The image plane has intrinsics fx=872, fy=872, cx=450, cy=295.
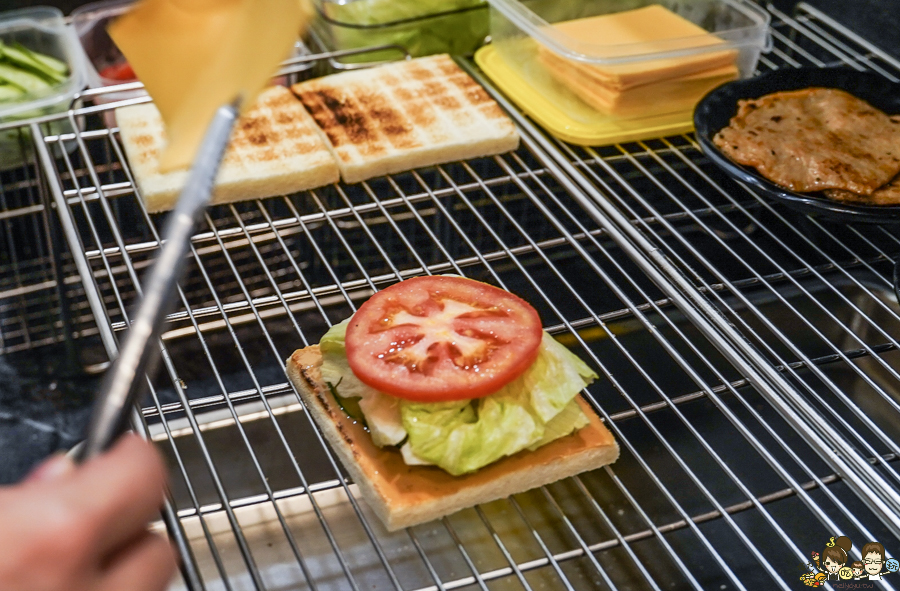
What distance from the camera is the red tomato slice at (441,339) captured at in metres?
1.18

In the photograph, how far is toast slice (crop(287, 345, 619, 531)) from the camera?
1174 mm

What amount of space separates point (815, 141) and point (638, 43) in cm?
45

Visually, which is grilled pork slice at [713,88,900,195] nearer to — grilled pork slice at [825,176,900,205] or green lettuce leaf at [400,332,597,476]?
grilled pork slice at [825,176,900,205]

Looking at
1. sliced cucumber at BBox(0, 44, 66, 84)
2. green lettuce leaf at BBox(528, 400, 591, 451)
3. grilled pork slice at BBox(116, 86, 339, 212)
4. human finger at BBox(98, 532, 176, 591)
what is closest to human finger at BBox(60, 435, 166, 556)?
human finger at BBox(98, 532, 176, 591)

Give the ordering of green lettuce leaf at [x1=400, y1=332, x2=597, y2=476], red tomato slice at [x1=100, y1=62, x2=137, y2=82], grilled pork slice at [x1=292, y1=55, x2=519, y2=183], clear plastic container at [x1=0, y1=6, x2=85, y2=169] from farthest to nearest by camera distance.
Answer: red tomato slice at [x1=100, y1=62, x2=137, y2=82], clear plastic container at [x1=0, y1=6, x2=85, y2=169], grilled pork slice at [x1=292, y1=55, x2=519, y2=183], green lettuce leaf at [x1=400, y1=332, x2=597, y2=476]

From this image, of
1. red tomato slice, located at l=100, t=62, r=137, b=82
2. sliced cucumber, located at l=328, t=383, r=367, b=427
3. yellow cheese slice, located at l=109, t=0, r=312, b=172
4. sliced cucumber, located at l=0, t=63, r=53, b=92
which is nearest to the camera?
yellow cheese slice, located at l=109, t=0, r=312, b=172

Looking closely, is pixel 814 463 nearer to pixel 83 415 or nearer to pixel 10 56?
pixel 83 415

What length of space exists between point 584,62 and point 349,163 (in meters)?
0.55

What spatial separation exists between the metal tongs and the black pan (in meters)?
1.16

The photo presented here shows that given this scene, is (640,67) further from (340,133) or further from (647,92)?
(340,133)

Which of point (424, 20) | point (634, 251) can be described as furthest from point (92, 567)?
point (424, 20)

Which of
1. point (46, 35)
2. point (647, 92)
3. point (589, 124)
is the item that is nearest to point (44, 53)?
point (46, 35)

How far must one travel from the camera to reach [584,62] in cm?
188

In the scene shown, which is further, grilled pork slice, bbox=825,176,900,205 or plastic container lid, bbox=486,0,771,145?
plastic container lid, bbox=486,0,771,145
